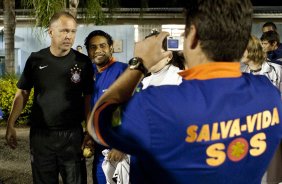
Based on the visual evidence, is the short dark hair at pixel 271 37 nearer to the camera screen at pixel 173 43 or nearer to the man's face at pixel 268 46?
the man's face at pixel 268 46

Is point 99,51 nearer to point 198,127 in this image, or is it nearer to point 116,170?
point 116,170

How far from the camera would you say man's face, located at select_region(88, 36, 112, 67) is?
4.80 m

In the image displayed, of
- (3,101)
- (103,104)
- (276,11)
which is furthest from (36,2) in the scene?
(276,11)

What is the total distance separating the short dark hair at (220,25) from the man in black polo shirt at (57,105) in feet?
8.54

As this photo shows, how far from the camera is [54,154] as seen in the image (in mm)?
4184

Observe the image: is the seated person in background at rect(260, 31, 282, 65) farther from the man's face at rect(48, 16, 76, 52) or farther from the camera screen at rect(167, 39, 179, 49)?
the camera screen at rect(167, 39, 179, 49)

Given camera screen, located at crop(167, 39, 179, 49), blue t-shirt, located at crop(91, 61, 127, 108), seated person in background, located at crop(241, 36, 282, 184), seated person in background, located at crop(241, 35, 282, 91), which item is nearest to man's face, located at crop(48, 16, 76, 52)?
blue t-shirt, located at crop(91, 61, 127, 108)

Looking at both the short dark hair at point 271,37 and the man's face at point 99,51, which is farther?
the short dark hair at point 271,37

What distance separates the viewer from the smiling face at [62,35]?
13.9ft

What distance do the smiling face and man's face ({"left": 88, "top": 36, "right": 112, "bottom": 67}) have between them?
532mm

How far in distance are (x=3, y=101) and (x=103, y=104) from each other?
358 inches

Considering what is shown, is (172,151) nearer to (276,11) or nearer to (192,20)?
(192,20)

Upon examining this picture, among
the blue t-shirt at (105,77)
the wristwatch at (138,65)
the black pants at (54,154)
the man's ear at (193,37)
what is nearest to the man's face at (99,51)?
the blue t-shirt at (105,77)

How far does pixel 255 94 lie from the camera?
5.68 ft
